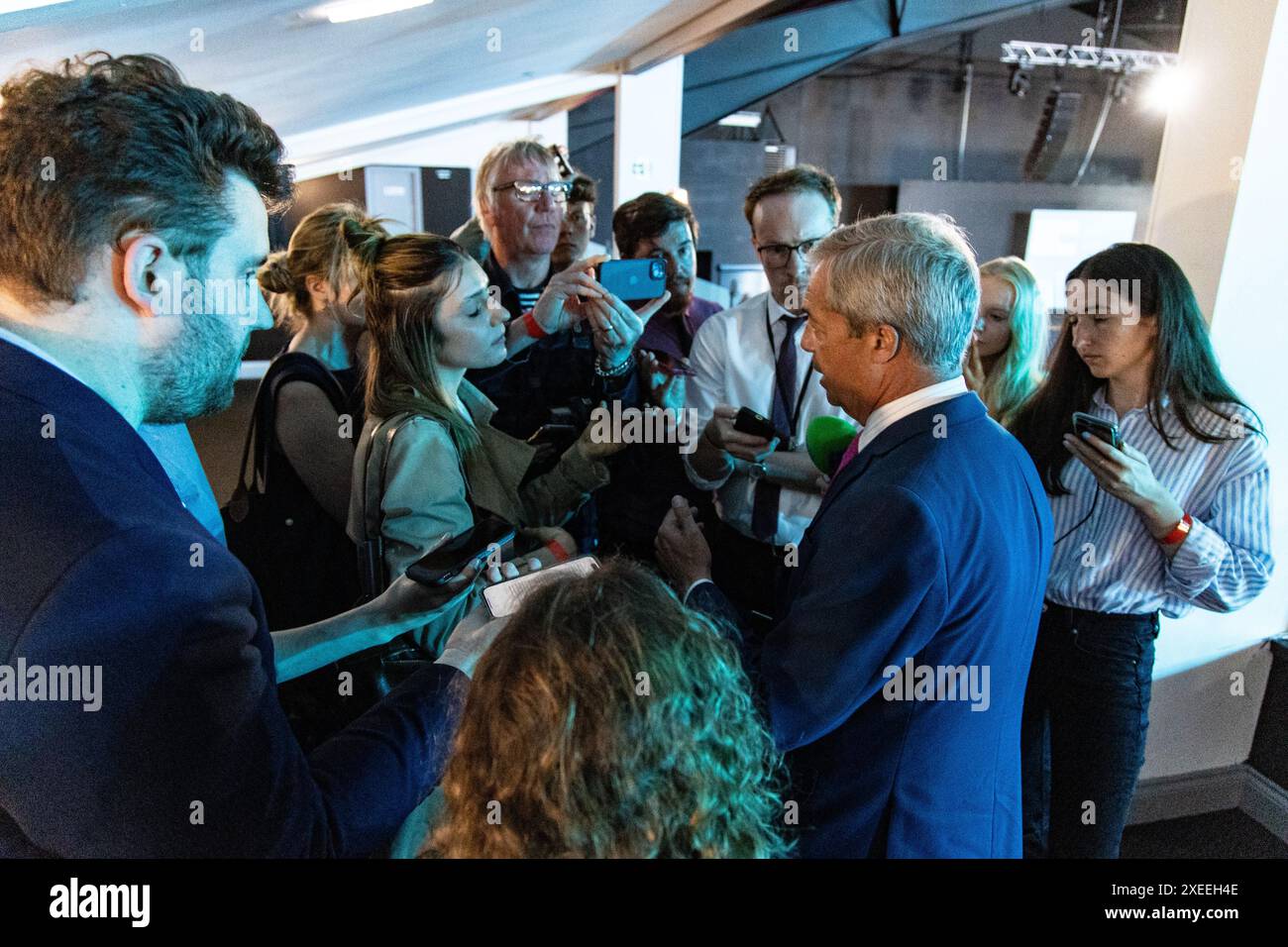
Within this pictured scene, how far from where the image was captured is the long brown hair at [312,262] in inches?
77.0

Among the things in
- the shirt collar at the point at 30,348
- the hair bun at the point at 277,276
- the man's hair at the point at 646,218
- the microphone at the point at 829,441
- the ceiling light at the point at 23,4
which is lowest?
the microphone at the point at 829,441

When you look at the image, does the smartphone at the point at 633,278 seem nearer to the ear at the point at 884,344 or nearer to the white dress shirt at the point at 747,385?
the white dress shirt at the point at 747,385

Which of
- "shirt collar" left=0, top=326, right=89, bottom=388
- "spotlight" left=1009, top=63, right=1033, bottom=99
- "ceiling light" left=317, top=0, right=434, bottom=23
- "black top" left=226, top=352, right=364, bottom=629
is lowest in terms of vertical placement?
"black top" left=226, top=352, right=364, bottom=629

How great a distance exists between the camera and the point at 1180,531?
146cm

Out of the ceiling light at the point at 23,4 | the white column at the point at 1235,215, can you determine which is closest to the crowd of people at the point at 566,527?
the white column at the point at 1235,215

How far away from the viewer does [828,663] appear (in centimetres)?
101

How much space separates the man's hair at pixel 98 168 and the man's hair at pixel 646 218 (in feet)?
5.15

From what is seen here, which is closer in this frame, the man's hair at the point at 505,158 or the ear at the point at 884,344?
the ear at the point at 884,344

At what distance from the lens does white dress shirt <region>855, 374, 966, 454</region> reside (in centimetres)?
112

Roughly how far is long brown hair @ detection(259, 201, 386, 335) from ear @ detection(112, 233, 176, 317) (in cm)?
113

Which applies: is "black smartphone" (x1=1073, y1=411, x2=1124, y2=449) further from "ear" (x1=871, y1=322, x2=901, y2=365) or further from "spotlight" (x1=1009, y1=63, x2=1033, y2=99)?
"spotlight" (x1=1009, y1=63, x2=1033, y2=99)

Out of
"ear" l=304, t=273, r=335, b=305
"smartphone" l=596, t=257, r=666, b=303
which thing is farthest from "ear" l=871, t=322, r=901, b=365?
"ear" l=304, t=273, r=335, b=305

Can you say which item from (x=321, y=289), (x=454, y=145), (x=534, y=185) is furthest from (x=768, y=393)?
(x=454, y=145)

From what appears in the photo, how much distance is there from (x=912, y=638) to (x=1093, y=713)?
0.85 metres
